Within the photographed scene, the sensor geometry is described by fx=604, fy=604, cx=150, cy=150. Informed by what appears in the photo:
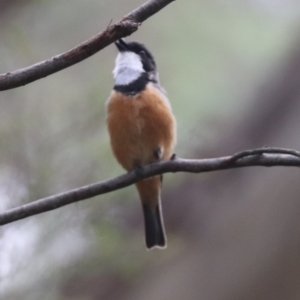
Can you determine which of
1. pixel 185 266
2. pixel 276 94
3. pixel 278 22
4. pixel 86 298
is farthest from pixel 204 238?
pixel 278 22

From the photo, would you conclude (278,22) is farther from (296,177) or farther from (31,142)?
(31,142)

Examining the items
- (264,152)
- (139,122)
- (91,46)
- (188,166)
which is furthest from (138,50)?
(91,46)

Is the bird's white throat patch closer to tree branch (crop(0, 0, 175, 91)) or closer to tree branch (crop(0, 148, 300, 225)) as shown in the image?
tree branch (crop(0, 148, 300, 225))

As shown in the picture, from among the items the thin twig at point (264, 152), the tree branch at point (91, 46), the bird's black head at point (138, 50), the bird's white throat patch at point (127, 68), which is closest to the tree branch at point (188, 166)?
the thin twig at point (264, 152)

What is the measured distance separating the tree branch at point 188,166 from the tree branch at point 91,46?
574 mm

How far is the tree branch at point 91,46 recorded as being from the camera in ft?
6.31

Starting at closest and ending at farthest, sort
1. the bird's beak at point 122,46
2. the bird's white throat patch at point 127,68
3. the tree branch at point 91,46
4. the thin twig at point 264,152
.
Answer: the tree branch at point 91,46 < the thin twig at point 264,152 < the bird's white throat patch at point 127,68 < the bird's beak at point 122,46

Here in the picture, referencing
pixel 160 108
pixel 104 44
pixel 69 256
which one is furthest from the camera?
pixel 69 256

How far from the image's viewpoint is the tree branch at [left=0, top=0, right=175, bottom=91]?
192 centimetres

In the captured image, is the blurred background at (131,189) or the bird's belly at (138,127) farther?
the blurred background at (131,189)

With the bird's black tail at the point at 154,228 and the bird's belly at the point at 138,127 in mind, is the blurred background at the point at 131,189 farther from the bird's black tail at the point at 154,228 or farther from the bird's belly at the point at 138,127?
the bird's belly at the point at 138,127

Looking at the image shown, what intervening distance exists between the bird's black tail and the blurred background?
0.20 m

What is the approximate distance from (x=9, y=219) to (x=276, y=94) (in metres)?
2.67

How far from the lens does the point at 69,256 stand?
372 cm
